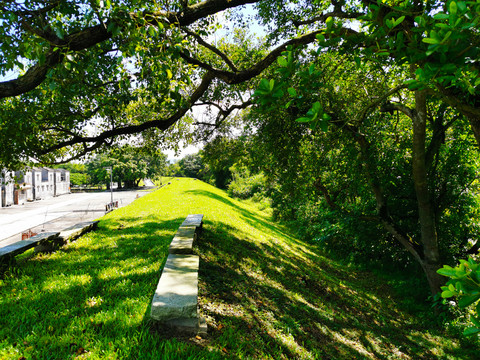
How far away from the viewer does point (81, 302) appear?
11.3 ft

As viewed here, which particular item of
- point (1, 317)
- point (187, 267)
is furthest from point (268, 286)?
point (1, 317)


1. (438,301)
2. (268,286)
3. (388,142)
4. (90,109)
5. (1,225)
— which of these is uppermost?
(90,109)

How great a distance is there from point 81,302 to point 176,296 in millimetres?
1537

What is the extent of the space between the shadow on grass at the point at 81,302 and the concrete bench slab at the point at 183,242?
16.1 inches

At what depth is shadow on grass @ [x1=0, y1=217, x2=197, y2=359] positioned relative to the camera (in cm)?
261

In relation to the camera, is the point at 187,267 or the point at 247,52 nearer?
the point at 187,267

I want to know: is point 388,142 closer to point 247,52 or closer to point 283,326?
point 247,52

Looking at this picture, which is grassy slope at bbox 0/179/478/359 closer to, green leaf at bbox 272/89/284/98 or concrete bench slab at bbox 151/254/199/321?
concrete bench slab at bbox 151/254/199/321

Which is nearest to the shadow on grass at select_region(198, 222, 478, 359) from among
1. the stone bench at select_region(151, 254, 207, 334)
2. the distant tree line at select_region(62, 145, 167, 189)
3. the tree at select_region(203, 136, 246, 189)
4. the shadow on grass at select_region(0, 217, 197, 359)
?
A: the stone bench at select_region(151, 254, 207, 334)

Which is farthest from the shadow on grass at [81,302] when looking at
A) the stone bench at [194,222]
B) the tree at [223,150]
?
the tree at [223,150]

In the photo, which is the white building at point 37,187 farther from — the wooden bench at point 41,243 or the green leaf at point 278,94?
the green leaf at point 278,94

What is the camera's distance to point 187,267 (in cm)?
387

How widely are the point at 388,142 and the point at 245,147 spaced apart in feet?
18.5

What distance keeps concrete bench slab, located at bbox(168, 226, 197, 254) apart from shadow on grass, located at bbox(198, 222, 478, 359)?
50 centimetres
